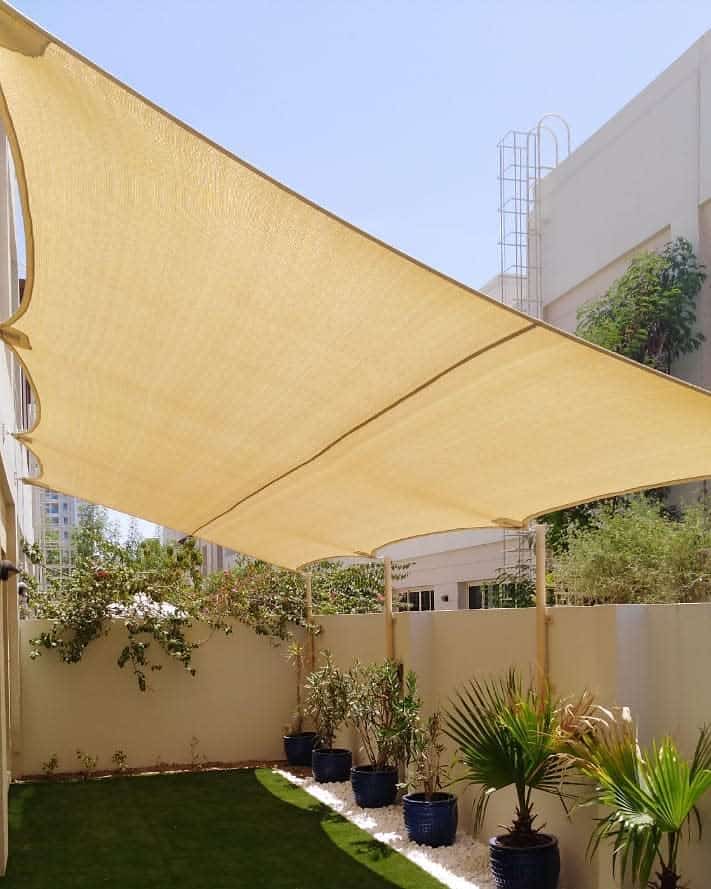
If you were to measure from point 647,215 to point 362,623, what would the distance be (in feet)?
27.3

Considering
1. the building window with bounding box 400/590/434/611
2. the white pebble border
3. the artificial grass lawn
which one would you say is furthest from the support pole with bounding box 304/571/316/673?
the building window with bounding box 400/590/434/611

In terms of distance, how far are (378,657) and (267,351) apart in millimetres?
5836

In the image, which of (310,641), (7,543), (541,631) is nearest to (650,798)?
(541,631)

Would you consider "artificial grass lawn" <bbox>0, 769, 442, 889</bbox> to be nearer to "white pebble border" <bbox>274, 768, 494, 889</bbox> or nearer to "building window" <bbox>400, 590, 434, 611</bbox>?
"white pebble border" <bbox>274, 768, 494, 889</bbox>

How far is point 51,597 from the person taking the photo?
11.5 meters

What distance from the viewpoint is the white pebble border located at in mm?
6516

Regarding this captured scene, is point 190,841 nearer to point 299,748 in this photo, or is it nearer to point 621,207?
→ point 299,748

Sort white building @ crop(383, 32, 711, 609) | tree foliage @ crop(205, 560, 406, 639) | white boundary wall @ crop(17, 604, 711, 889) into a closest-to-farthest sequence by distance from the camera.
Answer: white boundary wall @ crop(17, 604, 711, 889) < tree foliage @ crop(205, 560, 406, 639) < white building @ crop(383, 32, 711, 609)

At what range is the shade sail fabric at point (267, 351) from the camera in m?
3.44

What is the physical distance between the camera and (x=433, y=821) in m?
7.29

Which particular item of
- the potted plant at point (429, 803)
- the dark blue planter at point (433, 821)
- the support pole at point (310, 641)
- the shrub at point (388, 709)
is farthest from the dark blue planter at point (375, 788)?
the support pole at point (310, 641)

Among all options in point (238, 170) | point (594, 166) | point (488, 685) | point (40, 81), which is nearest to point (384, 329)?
point (238, 170)

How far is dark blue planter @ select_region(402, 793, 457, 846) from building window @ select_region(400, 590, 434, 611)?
48.8 feet

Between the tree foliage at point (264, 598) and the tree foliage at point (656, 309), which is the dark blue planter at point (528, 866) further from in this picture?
the tree foliage at point (656, 309)
